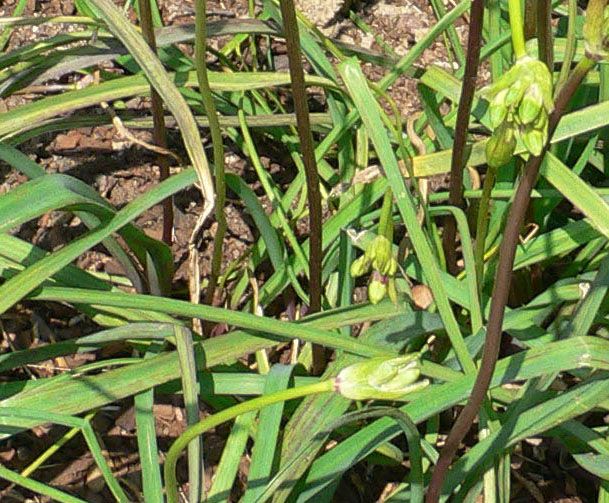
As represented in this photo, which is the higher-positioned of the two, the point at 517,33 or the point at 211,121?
the point at 517,33

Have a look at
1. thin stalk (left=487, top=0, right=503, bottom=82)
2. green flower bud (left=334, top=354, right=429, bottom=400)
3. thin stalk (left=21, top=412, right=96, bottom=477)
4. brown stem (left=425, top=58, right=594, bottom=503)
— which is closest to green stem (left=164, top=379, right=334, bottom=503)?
green flower bud (left=334, top=354, right=429, bottom=400)

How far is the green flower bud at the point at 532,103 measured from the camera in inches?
32.9

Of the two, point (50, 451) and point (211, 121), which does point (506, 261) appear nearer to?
point (211, 121)

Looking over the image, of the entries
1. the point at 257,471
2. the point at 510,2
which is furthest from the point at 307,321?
the point at 510,2

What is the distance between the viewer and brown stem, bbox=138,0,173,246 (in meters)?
1.45

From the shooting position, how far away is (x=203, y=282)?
1.83 m

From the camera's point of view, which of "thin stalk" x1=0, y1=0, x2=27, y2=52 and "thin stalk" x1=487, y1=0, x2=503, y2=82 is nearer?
"thin stalk" x1=487, y1=0, x2=503, y2=82

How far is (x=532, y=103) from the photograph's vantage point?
0.84 meters

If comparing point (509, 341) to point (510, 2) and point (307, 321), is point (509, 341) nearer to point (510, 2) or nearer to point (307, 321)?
point (307, 321)

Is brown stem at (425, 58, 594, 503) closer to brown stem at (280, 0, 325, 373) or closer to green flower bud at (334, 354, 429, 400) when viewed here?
green flower bud at (334, 354, 429, 400)

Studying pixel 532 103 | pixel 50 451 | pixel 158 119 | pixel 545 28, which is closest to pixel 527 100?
pixel 532 103

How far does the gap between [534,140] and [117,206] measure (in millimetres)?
1201

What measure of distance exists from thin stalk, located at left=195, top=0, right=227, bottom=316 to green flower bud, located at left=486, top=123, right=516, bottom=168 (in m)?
0.40

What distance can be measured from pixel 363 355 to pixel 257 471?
21 centimetres
